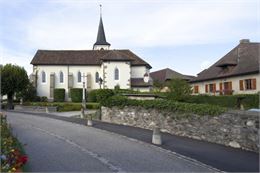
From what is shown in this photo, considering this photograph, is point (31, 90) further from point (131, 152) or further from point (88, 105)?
point (131, 152)

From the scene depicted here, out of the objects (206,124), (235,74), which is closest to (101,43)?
(235,74)

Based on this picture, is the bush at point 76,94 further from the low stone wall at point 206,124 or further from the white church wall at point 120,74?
the low stone wall at point 206,124

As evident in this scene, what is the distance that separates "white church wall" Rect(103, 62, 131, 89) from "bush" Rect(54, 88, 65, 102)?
7864 millimetres

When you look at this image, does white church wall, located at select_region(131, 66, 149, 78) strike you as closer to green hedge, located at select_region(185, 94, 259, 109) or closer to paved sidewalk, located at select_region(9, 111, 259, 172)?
green hedge, located at select_region(185, 94, 259, 109)

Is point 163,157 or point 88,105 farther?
point 88,105

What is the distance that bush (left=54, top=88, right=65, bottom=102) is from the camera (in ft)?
185

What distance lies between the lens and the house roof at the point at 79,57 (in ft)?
191

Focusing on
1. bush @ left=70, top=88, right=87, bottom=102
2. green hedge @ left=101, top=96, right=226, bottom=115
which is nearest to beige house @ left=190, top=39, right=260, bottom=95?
bush @ left=70, top=88, right=87, bottom=102

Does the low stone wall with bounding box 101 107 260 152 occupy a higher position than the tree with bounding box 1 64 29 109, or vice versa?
the tree with bounding box 1 64 29 109

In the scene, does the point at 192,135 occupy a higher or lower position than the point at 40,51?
lower

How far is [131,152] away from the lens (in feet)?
42.2

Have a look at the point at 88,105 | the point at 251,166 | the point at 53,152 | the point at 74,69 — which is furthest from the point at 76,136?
the point at 74,69

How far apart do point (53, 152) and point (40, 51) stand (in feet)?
170

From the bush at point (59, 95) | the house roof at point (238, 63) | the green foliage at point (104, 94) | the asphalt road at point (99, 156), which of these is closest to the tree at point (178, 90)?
the house roof at point (238, 63)
